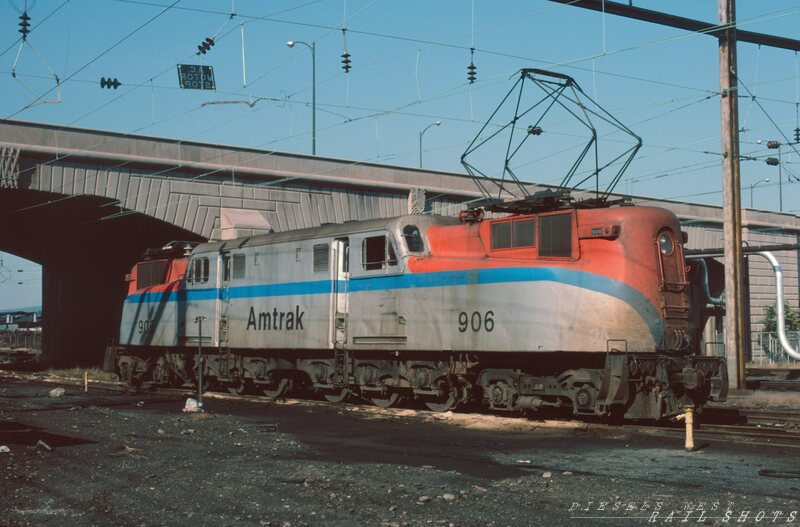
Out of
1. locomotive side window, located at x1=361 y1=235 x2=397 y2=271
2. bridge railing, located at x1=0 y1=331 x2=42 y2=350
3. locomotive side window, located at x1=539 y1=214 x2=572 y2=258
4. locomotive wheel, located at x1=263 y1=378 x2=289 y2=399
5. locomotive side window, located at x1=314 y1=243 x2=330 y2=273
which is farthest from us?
bridge railing, located at x1=0 y1=331 x2=42 y2=350

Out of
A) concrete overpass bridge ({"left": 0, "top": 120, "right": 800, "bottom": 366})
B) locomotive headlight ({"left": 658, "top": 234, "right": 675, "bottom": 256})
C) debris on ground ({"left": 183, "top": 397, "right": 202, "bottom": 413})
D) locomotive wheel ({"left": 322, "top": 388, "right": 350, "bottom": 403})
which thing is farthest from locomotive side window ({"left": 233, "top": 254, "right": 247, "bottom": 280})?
locomotive headlight ({"left": 658, "top": 234, "right": 675, "bottom": 256})

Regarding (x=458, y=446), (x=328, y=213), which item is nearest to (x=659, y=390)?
(x=458, y=446)

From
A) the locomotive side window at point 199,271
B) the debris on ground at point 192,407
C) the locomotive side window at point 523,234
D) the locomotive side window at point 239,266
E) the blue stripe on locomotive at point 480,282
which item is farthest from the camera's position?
the locomotive side window at point 199,271

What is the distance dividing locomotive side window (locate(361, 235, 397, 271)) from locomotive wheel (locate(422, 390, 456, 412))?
3119mm

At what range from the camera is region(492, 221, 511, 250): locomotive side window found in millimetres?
17234

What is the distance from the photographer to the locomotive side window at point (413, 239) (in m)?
19.0

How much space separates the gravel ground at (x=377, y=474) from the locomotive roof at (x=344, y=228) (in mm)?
4280

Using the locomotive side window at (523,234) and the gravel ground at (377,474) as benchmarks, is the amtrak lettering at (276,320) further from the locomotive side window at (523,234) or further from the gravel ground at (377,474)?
the locomotive side window at (523,234)

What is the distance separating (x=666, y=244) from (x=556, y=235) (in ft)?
6.73

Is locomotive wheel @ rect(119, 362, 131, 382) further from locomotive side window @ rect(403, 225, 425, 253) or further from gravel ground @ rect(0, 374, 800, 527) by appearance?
locomotive side window @ rect(403, 225, 425, 253)

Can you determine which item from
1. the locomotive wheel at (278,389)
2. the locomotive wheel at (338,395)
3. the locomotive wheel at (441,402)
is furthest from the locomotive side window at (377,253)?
the locomotive wheel at (278,389)

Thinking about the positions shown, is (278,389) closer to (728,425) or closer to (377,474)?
(728,425)

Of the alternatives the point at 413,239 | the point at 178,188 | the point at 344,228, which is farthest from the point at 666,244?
the point at 178,188

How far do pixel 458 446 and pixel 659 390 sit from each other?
4.04 m
